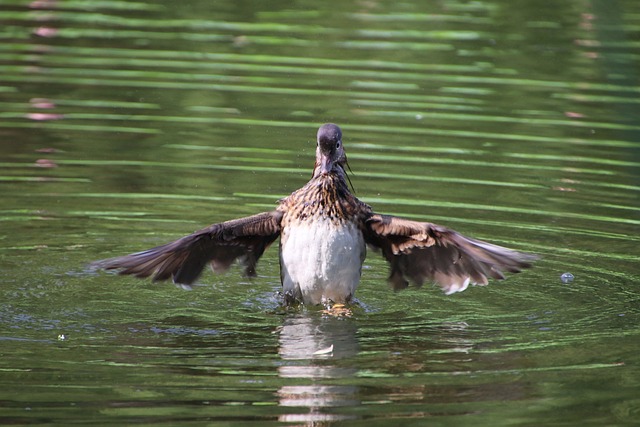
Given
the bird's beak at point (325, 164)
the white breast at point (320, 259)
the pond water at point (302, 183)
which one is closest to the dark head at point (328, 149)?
the bird's beak at point (325, 164)

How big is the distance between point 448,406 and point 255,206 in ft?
15.8

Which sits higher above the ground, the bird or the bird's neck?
the bird's neck

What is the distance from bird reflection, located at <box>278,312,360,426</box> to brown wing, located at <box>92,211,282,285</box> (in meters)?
0.68

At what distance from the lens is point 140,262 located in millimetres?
7465

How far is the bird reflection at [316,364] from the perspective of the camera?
570 centimetres

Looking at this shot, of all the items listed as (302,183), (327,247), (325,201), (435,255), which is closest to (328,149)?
(325,201)

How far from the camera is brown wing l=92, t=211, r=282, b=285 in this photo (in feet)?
24.7

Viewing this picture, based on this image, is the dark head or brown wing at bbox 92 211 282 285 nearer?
brown wing at bbox 92 211 282 285

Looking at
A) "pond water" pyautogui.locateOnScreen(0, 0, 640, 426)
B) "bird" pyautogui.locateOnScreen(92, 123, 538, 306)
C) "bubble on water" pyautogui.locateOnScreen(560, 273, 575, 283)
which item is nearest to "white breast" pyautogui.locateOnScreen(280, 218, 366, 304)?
"bird" pyautogui.locateOnScreen(92, 123, 538, 306)

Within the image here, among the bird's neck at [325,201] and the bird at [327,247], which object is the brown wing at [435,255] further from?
the bird's neck at [325,201]

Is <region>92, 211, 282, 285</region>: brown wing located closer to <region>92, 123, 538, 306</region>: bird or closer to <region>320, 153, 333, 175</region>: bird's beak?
<region>92, 123, 538, 306</region>: bird

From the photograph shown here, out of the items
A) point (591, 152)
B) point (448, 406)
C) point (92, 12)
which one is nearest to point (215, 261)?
point (448, 406)

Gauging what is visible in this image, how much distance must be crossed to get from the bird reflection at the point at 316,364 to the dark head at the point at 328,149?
104 cm

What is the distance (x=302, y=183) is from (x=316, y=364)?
180 inches
